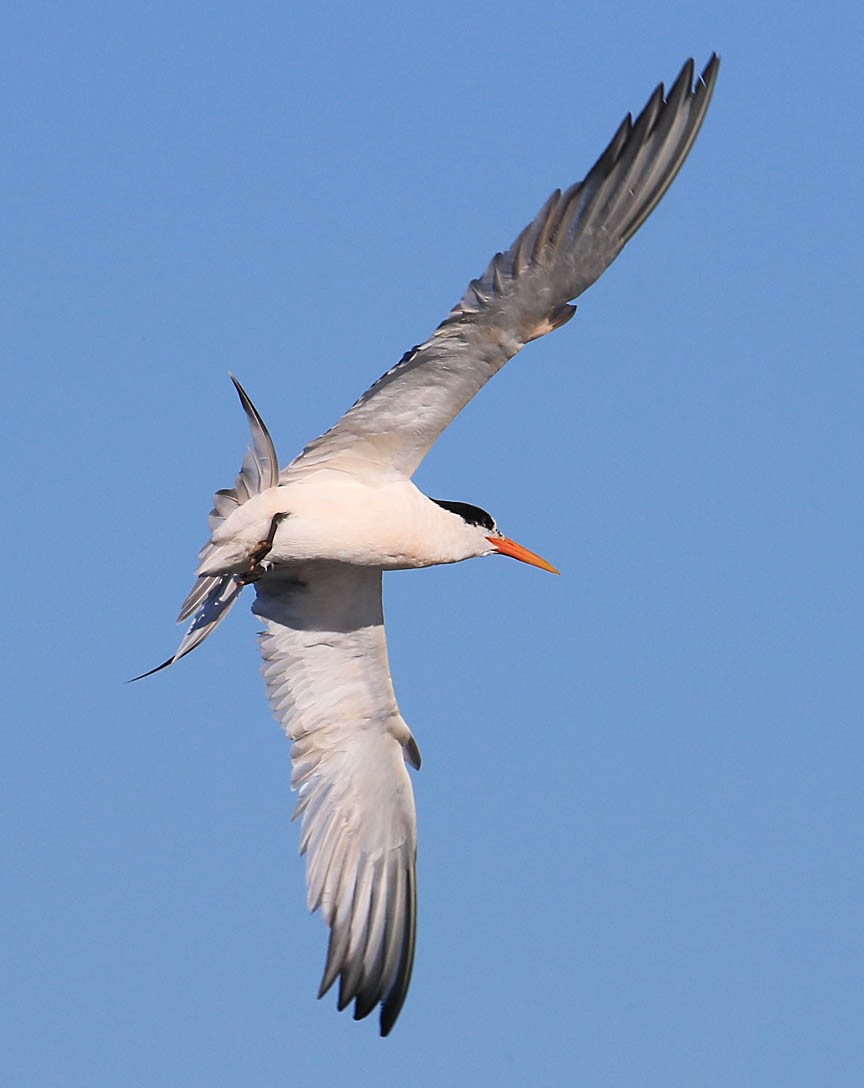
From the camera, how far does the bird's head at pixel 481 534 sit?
11891 mm

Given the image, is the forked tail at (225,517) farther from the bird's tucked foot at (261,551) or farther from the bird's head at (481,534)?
the bird's head at (481,534)

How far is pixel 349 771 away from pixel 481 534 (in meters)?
1.84

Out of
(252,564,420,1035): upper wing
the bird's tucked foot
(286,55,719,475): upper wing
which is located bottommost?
(252,564,420,1035): upper wing

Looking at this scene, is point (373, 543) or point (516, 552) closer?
point (373, 543)

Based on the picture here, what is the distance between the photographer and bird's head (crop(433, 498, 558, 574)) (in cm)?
1189

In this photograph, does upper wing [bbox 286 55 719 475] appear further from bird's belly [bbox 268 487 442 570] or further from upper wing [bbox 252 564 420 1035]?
upper wing [bbox 252 564 420 1035]

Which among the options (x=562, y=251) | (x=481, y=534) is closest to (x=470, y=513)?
(x=481, y=534)

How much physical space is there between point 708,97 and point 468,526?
2991 millimetres

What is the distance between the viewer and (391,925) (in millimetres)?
12430

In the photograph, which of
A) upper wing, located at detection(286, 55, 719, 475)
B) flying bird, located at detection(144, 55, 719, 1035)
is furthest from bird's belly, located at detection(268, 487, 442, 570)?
upper wing, located at detection(286, 55, 719, 475)

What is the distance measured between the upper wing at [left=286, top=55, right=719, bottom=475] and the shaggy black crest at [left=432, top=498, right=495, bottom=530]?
1.05 m

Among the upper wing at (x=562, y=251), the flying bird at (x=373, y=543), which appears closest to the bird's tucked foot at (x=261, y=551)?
the flying bird at (x=373, y=543)

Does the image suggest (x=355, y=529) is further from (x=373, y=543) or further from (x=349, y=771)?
(x=349, y=771)

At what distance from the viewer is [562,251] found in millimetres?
10516
